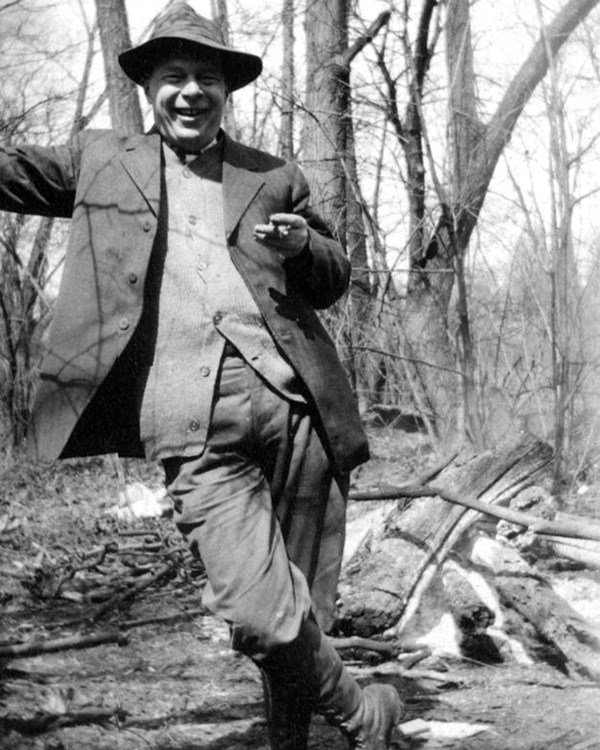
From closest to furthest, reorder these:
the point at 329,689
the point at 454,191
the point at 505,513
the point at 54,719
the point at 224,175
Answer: the point at 329,689
the point at 224,175
the point at 54,719
the point at 505,513
the point at 454,191

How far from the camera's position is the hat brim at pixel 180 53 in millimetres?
2965

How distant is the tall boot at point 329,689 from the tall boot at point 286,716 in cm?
5

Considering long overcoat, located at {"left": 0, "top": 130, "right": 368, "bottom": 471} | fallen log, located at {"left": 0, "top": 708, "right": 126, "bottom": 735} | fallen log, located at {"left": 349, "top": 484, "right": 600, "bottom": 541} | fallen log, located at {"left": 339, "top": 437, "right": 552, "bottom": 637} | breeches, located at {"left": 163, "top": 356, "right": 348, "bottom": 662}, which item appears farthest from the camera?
fallen log, located at {"left": 339, "top": 437, "right": 552, "bottom": 637}

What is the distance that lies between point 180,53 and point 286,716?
6.82ft

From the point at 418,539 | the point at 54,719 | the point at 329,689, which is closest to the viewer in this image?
the point at 329,689

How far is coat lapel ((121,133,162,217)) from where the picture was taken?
2902 millimetres

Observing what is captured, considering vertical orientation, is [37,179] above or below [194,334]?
above

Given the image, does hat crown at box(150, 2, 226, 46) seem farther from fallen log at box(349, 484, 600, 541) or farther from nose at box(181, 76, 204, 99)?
fallen log at box(349, 484, 600, 541)

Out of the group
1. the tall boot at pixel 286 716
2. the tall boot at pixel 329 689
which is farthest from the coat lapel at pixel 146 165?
the tall boot at pixel 286 716

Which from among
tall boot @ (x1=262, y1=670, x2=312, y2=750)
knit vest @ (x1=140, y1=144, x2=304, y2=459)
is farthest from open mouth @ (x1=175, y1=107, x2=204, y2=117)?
tall boot @ (x1=262, y1=670, x2=312, y2=750)

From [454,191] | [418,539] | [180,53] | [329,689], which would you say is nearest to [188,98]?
[180,53]

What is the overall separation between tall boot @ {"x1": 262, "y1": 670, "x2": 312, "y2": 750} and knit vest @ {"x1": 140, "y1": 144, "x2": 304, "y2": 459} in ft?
2.69

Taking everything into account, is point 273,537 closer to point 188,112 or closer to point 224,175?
point 224,175

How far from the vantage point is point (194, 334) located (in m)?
2.84
